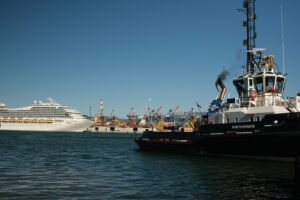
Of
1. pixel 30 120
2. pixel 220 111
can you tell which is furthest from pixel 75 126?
pixel 220 111

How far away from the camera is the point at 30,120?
348ft

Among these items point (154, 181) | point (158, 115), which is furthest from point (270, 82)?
point (158, 115)

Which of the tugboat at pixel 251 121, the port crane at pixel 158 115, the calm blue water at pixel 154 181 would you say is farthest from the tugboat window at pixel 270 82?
the port crane at pixel 158 115

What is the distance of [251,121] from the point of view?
61.6 ft

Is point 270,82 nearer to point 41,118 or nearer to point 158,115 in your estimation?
point 41,118

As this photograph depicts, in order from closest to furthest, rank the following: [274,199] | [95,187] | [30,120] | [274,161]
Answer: [274,199] < [95,187] < [274,161] < [30,120]

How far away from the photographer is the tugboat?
660 inches

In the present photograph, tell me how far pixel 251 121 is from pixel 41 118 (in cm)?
10159

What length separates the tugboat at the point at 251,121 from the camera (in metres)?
16.8

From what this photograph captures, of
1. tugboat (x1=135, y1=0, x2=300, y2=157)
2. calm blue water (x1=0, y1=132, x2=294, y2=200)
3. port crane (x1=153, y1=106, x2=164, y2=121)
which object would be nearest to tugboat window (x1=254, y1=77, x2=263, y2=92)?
tugboat (x1=135, y1=0, x2=300, y2=157)

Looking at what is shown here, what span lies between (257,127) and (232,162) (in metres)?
3.06

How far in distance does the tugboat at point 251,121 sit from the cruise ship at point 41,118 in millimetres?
87726

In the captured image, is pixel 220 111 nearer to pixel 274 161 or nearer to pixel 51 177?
pixel 274 161

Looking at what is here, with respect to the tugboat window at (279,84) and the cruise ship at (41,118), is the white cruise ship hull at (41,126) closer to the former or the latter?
the cruise ship at (41,118)
